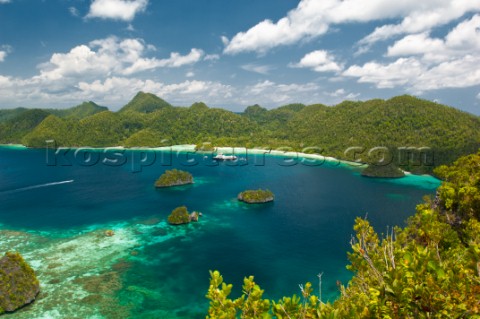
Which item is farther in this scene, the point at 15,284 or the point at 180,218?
the point at 180,218

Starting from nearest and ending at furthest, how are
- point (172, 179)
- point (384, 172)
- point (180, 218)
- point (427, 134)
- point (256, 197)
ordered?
point (180, 218)
point (256, 197)
point (172, 179)
point (384, 172)
point (427, 134)

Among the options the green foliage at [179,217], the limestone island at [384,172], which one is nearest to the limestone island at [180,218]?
the green foliage at [179,217]

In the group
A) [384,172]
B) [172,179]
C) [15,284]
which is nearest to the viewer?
[15,284]

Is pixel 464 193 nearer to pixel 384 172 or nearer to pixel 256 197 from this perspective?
pixel 256 197

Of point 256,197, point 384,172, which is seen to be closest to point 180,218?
point 256,197

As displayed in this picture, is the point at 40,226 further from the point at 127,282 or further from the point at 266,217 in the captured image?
the point at 266,217

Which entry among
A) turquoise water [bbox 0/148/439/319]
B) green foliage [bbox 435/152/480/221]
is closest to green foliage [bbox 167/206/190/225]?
turquoise water [bbox 0/148/439/319]

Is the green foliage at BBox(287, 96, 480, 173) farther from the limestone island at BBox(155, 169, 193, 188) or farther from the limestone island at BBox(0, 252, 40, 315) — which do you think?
the limestone island at BBox(0, 252, 40, 315)
